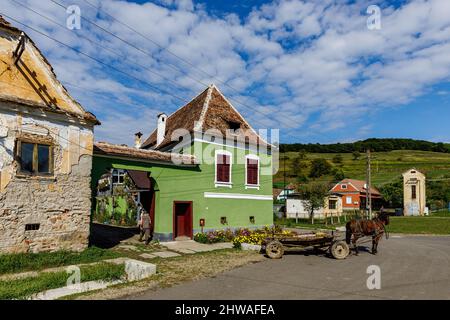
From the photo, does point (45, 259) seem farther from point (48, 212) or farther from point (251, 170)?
point (251, 170)

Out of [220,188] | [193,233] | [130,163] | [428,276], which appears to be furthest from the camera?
[220,188]

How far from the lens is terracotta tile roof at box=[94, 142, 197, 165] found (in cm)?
1510

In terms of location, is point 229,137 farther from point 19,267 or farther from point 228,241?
point 19,267

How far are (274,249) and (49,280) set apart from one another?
804 centimetres

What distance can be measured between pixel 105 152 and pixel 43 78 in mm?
3843

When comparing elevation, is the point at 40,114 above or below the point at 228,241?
above

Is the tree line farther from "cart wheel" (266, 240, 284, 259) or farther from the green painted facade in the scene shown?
"cart wheel" (266, 240, 284, 259)

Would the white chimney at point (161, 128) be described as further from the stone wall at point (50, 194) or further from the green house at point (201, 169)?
the stone wall at point (50, 194)

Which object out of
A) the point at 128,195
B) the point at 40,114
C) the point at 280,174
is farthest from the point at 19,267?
the point at 280,174

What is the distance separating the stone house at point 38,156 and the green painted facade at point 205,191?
5.33ft

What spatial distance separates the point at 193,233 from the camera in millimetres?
18609

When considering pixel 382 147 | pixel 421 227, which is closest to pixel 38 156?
pixel 421 227

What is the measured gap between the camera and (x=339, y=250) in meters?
13.4

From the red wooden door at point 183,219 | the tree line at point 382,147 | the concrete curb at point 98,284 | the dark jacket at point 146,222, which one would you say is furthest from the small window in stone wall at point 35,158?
the tree line at point 382,147
